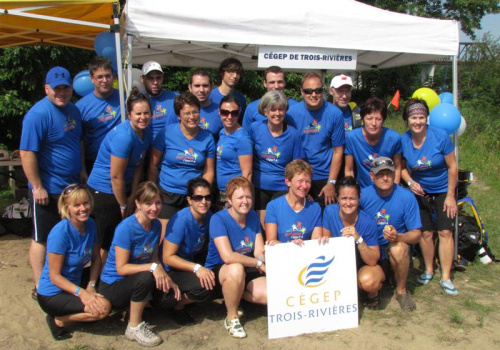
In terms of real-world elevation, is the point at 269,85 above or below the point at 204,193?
above

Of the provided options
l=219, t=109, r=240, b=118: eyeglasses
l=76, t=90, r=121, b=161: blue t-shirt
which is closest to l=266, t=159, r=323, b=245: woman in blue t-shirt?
l=219, t=109, r=240, b=118: eyeglasses

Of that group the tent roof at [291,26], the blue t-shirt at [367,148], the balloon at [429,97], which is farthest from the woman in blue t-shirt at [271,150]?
the balloon at [429,97]

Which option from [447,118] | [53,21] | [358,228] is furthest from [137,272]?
[53,21]

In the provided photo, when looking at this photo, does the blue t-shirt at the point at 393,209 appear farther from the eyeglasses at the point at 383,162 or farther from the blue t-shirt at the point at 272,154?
the blue t-shirt at the point at 272,154

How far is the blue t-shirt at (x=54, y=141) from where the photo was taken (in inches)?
142

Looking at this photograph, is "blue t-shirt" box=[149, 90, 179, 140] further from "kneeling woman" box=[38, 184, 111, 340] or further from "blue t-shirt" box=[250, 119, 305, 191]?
"kneeling woman" box=[38, 184, 111, 340]

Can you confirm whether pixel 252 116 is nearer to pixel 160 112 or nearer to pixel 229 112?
pixel 229 112

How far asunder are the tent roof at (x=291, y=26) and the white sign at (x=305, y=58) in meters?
0.07

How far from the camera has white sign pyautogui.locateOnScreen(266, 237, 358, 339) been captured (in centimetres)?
348

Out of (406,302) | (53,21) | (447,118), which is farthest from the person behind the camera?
(53,21)

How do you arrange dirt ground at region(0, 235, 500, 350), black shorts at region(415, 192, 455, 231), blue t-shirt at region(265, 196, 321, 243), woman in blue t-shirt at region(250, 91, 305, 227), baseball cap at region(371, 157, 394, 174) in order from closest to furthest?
dirt ground at region(0, 235, 500, 350), blue t-shirt at region(265, 196, 321, 243), baseball cap at region(371, 157, 394, 174), woman in blue t-shirt at region(250, 91, 305, 227), black shorts at region(415, 192, 455, 231)

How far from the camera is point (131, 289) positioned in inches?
132

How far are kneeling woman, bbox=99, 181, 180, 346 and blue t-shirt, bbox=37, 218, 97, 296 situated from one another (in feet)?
0.62

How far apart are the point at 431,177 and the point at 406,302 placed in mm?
1194
